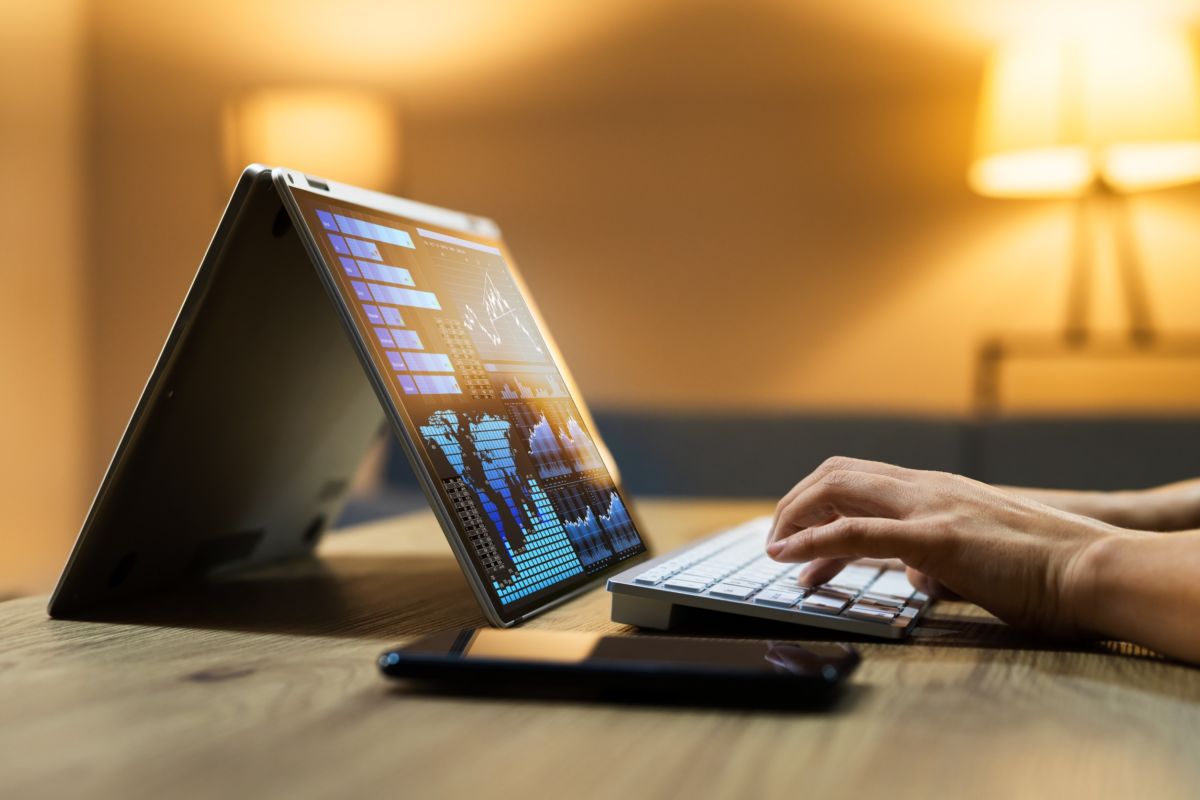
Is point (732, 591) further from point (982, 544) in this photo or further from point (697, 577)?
point (982, 544)

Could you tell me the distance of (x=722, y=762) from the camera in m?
0.38

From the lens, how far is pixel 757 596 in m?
0.62

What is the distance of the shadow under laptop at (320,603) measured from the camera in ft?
2.13

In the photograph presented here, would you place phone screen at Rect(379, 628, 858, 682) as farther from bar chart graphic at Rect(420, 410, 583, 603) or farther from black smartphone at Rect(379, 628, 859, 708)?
bar chart graphic at Rect(420, 410, 583, 603)

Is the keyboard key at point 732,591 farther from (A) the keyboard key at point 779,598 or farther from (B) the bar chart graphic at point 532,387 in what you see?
(B) the bar chart graphic at point 532,387

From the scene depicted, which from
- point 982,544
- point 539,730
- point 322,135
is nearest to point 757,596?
point 982,544

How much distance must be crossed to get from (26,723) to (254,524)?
1.45 ft

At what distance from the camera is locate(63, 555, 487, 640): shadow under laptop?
65 cm

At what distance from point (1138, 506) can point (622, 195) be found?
2.16 meters

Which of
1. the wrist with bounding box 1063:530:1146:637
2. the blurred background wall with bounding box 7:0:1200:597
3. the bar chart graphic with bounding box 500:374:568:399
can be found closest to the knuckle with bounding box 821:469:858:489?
the wrist with bounding box 1063:530:1146:637

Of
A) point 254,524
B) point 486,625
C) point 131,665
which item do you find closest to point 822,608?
point 486,625

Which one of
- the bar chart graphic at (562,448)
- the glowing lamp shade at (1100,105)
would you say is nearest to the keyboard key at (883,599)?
the bar chart graphic at (562,448)

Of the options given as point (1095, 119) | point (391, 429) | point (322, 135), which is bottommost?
point (391, 429)

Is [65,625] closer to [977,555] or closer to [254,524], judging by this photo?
[254,524]
